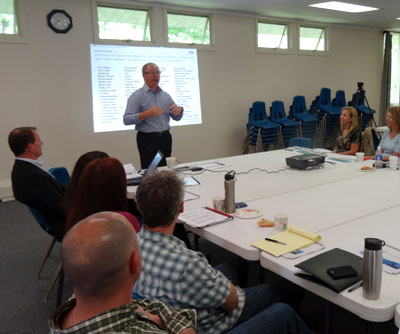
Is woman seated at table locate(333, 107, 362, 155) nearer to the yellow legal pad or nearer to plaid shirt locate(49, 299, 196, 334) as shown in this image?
the yellow legal pad

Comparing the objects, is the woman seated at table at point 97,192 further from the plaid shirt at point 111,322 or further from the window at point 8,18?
the window at point 8,18

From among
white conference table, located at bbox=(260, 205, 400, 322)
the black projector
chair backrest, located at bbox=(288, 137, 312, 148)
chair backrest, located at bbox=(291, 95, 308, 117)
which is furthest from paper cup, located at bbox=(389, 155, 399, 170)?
chair backrest, located at bbox=(291, 95, 308, 117)

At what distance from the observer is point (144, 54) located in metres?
5.54

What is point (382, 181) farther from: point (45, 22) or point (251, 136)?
point (45, 22)

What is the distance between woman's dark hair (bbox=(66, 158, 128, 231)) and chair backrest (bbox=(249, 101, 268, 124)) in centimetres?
483

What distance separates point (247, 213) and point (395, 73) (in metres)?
9.01

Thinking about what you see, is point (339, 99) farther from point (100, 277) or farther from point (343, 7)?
point (100, 277)

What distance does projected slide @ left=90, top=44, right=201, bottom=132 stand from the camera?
5.25m

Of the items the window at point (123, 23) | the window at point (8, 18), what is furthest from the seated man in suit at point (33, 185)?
the window at point (123, 23)

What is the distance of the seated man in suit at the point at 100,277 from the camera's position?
862 mm

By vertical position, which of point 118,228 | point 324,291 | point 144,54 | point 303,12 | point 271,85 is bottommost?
point 324,291

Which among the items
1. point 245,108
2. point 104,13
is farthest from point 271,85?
point 104,13

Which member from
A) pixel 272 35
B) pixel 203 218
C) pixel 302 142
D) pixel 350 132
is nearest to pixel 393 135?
pixel 350 132

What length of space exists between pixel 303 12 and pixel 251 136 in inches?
96.3
